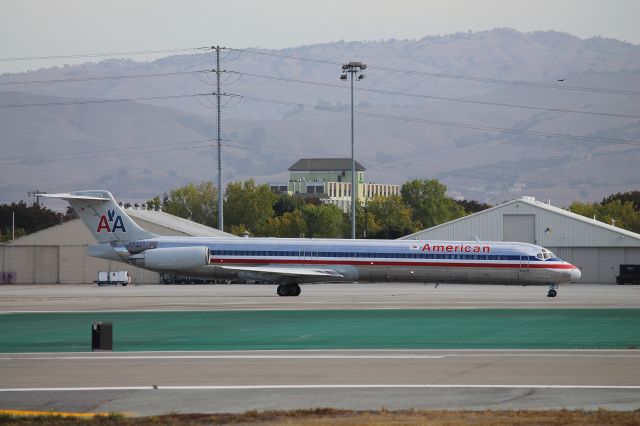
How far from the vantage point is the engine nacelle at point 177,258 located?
5984 cm

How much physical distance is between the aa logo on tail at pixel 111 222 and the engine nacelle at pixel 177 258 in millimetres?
2255

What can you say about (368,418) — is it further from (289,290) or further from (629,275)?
(629,275)

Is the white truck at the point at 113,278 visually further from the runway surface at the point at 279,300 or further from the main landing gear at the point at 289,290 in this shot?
the main landing gear at the point at 289,290

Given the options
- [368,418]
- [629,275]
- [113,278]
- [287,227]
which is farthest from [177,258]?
[287,227]

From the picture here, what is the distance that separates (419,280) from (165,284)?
1168 inches

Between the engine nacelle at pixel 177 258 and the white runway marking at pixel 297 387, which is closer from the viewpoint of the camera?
the white runway marking at pixel 297 387

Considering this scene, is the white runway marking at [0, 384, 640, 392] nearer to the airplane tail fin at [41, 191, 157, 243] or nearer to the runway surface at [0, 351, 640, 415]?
the runway surface at [0, 351, 640, 415]

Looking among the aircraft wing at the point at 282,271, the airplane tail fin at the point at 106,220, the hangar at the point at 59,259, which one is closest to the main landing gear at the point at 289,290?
the aircraft wing at the point at 282,271

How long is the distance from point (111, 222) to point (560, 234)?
1640 inches

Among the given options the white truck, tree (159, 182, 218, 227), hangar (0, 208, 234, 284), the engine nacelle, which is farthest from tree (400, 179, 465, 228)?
the engine nacelle

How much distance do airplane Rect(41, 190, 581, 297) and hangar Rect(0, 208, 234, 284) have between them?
2544cm

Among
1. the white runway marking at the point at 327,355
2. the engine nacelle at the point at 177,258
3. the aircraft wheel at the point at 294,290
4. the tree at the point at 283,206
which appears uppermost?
the tree at the point at 283,206

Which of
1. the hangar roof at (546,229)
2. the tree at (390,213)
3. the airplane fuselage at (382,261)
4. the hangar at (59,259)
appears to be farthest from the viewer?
the tree at (390,213)

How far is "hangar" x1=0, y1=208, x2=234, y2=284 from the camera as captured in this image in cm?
8650
